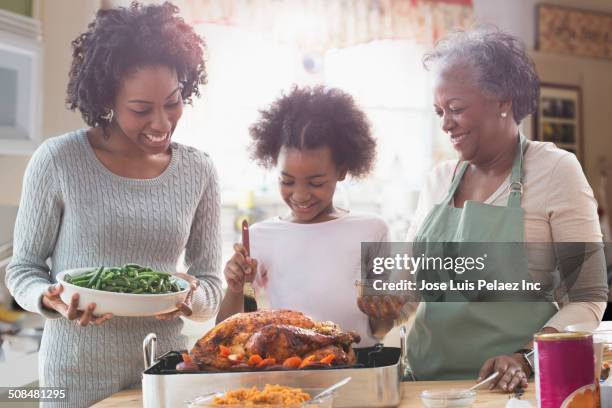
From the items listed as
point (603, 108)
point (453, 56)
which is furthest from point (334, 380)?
point (603, 108)

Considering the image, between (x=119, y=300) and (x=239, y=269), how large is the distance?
27 centimetres

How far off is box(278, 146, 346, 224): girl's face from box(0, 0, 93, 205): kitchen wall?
2.54 feet

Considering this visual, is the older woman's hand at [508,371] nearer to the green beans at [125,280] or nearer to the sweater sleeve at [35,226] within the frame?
the green beans at [125,280]

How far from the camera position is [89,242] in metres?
1.31

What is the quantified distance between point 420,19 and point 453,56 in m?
1.83

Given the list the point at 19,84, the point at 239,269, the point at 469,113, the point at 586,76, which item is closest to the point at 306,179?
the point at 239,269

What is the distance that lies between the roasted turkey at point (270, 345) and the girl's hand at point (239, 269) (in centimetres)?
25

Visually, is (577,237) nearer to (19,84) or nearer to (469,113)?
(469,113)

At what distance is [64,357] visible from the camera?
1311 millimetres

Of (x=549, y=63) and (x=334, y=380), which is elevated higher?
(x=549, y=63)

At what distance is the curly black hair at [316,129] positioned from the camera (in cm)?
157

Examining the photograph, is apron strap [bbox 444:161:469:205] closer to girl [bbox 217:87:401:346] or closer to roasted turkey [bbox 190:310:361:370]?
girl [bbox 217:87:401:346]

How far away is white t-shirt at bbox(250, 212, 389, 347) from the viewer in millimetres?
1482

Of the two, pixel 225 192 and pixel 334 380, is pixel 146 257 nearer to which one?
pixel 334 380
